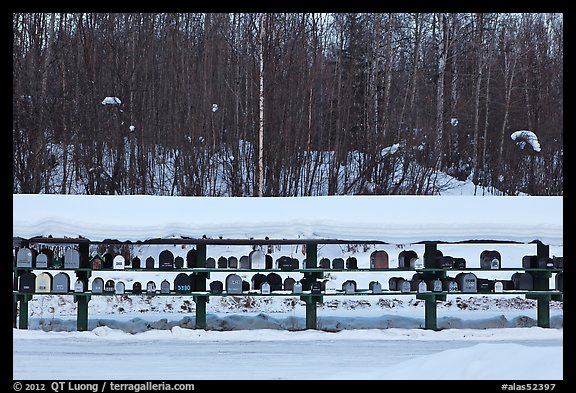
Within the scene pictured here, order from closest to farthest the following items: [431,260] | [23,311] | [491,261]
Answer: [23,311] → [431,260] → [491,261]

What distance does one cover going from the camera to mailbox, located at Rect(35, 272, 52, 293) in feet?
32.9

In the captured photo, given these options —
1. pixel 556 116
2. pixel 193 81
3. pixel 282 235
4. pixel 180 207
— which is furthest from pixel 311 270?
pixel 556 116

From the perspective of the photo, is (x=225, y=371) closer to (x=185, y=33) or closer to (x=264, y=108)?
(x=264, y=108)

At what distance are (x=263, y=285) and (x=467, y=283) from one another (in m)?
2.92

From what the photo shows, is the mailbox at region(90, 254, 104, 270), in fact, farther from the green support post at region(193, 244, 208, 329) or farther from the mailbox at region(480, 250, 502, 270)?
the mailbox at region(480, 250, 502, 270)

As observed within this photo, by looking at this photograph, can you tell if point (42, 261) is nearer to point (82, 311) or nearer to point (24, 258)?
point (24, 258)

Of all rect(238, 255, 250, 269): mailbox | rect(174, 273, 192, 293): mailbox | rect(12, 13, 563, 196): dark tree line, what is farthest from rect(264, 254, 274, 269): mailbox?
rect(12, 13, 563, 196): dark tree line

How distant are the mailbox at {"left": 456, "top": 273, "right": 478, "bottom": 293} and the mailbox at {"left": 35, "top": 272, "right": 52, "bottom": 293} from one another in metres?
5.78

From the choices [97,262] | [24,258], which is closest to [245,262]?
[97,262]

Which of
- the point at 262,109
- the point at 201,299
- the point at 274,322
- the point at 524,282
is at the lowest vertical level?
the point at 274,322

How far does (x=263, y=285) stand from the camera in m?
10.3

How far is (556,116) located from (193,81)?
1018 cm

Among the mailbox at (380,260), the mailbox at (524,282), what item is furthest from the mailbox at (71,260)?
the mailbox at (524,282)

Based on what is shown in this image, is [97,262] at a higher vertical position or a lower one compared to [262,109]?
lower
